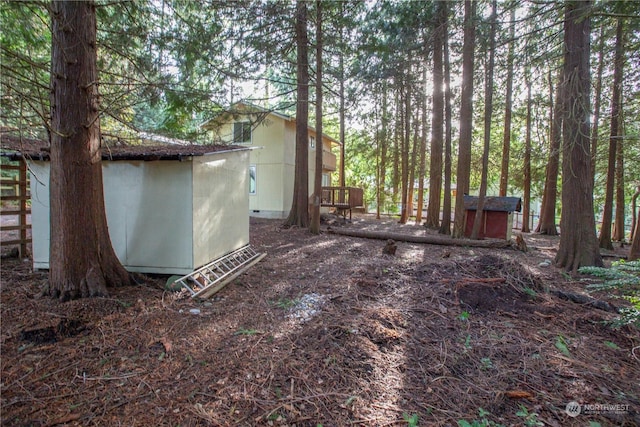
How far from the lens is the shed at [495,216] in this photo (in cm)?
1053

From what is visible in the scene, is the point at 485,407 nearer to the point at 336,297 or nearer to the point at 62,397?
the point at 336,297

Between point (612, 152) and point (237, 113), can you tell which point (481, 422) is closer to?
point (237, 113)

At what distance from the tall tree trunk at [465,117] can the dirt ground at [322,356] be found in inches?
217

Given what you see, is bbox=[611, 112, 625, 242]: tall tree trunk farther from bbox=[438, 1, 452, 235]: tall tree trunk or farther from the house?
the house

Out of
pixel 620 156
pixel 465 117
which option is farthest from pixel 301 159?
pixel 620 156

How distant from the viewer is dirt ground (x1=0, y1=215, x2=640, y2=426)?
2352 mm

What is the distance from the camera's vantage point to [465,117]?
9688 mm

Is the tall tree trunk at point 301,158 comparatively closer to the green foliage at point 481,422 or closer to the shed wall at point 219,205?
the shed wall at point 219,205

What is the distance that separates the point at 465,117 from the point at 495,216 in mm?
3753

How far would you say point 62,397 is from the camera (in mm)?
2479

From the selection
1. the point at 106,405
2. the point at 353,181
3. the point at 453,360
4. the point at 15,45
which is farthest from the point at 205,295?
the point at 353,181

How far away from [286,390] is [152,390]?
1150mm

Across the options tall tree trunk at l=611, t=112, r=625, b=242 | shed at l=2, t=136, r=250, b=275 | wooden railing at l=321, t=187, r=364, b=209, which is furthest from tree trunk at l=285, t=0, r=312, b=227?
tall tree trunk at l=611, t=112, r=625, b=242

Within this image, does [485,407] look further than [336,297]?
No
